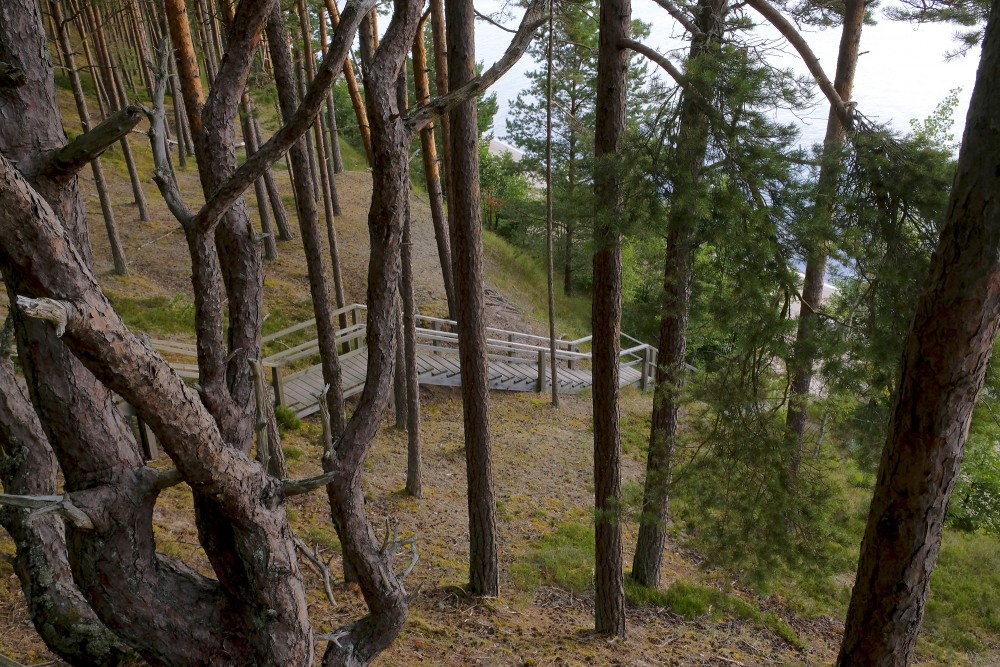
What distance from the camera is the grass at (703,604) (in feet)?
24.4

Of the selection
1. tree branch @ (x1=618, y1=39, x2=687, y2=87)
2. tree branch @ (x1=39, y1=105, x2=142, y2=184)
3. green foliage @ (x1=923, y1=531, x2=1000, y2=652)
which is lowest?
green foliage @ (x1=923, y1=531, x2=1000, y2=652)

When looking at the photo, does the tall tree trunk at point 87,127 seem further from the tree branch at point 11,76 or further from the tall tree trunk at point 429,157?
the tree branch at point 11,76

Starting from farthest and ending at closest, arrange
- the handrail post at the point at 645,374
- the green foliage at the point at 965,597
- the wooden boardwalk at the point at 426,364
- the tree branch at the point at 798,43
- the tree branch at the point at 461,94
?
the handrail post at the point at 645,374 → the wooden boardwalk at the point at 426,364 → the green foliage at the point at 965,597 → the tree branch at the point at 798,43 → the tree branch at the point at 461,94

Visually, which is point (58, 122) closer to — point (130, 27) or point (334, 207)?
point (334, 207)

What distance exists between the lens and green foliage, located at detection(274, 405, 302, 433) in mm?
9812

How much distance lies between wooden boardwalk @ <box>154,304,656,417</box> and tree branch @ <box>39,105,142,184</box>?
6.17 m

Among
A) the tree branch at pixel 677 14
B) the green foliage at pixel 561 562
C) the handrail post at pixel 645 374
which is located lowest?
the green foliage at pixel 561 562

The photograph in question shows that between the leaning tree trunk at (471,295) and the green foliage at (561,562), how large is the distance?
2.26 ft

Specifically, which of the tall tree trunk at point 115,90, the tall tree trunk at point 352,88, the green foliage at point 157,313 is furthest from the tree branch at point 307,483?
the tall tree trunk at point 115,90

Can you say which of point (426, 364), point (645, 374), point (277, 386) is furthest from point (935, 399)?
point (645, 374)

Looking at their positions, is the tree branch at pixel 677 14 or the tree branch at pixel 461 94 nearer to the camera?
the tree branch at pixel 461 94

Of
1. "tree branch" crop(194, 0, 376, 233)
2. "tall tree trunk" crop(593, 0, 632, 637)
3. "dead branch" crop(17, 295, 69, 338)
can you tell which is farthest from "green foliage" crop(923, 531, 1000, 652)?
"dead branch" crop(17, 295, 69, 338)

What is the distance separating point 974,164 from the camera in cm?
288

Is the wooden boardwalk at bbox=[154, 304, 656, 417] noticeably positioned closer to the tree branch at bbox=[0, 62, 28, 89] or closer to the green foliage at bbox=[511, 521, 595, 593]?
the green foliage at bbox=[511, 521, 595, 593]
